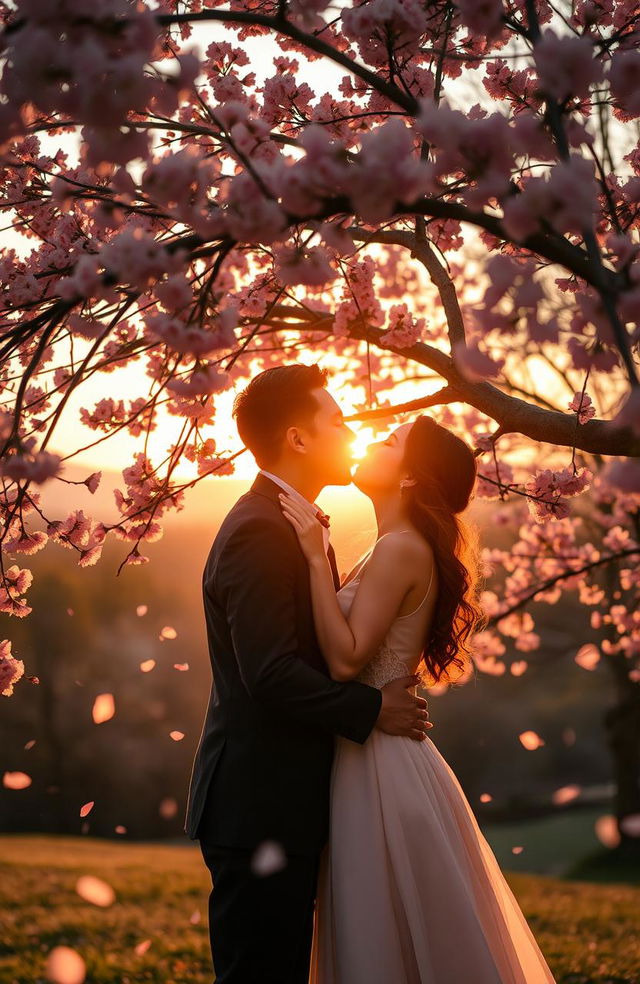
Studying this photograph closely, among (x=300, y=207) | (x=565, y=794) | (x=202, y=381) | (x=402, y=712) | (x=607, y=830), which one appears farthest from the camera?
(x=565, y=794)

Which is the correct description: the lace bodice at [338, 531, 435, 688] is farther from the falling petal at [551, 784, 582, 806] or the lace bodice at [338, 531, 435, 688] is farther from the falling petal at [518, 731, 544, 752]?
the falling petal at [551, 784, 582, 806]

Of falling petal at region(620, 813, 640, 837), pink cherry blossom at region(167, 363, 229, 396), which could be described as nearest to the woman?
pink cherry blossom at region(167, 363, 229, 396)

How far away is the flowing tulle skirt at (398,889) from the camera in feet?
7.35

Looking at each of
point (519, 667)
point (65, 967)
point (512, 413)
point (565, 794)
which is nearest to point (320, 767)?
point (512, 413)

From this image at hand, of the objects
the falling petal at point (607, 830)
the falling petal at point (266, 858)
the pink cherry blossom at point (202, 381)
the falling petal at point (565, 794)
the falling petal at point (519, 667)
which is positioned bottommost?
the falling petal at point (607, 830)

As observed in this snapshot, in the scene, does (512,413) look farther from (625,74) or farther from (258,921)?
(258,921)

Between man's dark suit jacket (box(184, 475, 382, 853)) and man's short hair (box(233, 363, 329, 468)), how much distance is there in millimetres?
240

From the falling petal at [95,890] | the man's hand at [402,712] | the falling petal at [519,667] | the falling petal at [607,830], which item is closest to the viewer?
the man's hand at [402,712]

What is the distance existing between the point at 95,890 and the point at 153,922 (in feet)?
2.85

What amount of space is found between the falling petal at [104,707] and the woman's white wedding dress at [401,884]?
8993 millimetres

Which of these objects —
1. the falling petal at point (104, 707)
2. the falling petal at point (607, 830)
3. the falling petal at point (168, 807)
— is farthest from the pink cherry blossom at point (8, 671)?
the falling petal at point (607, 830)

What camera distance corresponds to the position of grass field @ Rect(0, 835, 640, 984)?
194 inches

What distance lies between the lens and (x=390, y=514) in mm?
2799

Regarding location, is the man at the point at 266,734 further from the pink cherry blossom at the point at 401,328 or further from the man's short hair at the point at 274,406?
the pink cherry blossom at the point at 401,328
